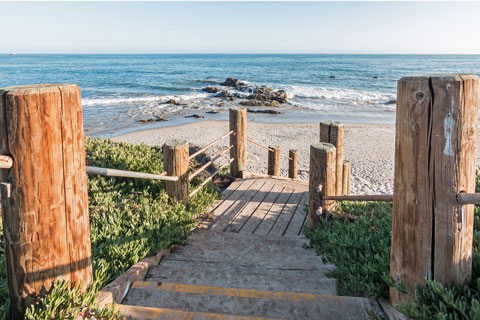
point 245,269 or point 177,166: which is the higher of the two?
point 177,166

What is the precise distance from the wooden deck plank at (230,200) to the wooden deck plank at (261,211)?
0.43 meters

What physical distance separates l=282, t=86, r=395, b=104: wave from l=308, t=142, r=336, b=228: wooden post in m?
26.3

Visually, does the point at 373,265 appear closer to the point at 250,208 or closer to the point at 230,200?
the point at 250,208

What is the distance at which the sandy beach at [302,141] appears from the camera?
1088 cm

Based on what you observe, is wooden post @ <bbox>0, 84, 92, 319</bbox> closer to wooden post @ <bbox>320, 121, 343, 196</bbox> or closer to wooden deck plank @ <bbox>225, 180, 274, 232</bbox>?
wooden deck plank @ <bbox>225, 180, 274, 232</bbox>

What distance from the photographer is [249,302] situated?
2656 millimetres

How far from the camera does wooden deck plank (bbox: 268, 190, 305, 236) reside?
503cm

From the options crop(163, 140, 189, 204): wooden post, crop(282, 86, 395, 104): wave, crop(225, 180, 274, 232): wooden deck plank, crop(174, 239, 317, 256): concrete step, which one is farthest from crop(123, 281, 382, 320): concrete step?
crop(282, 86, 395, 104): wave

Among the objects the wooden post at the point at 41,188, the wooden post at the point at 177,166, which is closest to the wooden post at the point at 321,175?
the wooden post at the point at 177,166

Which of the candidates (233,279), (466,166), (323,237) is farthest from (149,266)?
(466,166)

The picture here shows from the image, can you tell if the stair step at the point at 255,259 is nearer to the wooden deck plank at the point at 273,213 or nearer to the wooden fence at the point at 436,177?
the wooden deck plank at the point at 273,213

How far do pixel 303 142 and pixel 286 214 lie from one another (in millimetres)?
10284

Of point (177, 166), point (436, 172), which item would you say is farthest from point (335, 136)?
point (436, 172)

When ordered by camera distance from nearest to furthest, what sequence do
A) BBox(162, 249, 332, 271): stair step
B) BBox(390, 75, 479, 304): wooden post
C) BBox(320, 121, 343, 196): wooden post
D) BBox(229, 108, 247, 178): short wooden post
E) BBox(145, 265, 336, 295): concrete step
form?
BBox(390, 75, 479, 304): wooden post → BBox(145, 265, 336, 295): concrete step → BBox(162, 249, 332, 271): stair step → BBox(320, 121, 343, 196): wooden post → BBox(229, 108, 247, 178): short wooden post
